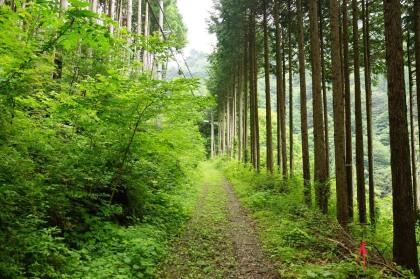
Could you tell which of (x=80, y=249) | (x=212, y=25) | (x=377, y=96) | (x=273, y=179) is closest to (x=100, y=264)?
(x=80, y=249)

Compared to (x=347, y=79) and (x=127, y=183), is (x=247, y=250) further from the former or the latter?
(x=347, y=79)

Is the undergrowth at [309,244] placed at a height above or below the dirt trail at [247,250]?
above

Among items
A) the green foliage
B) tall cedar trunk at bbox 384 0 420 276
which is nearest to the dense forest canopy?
tall cedar trunk at bbox 384 0 420 276

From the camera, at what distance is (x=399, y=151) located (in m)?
5.58

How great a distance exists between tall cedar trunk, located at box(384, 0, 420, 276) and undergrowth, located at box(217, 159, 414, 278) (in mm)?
488

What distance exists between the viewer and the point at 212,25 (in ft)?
88.6

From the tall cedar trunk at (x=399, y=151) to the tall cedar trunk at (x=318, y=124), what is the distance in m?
5.23

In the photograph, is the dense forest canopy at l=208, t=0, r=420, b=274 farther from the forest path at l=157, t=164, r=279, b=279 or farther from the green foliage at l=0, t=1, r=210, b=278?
the green foliage at l=0, t=1, r=210, b=278

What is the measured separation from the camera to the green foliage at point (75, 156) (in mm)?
4118

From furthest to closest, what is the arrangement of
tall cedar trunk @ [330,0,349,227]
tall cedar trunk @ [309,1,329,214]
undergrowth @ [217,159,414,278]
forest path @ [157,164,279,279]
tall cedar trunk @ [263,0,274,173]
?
tall cedar trunk @ [263,0,274,173] → tall cedar trunk @ [309,1,329,214] → tall cedar trunk @ [330,0,349,227] → forest path @ [157,164,279,279] → undergrowth @ [217,159,414,278]

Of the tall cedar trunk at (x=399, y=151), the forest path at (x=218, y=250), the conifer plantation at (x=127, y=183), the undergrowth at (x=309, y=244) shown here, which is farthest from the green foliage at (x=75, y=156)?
the tall cedar trunk at (x=399, y=151)

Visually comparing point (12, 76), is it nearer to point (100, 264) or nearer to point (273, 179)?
point (100, 264)

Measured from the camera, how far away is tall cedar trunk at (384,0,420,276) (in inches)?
218

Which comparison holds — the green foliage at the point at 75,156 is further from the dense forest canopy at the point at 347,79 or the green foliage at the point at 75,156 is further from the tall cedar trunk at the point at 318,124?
the tall cedar trunk at the point at 318,124
